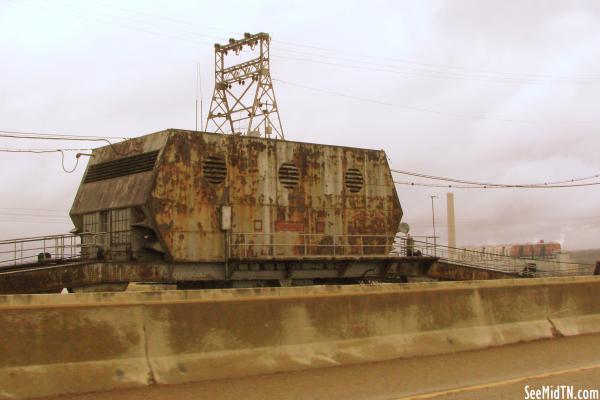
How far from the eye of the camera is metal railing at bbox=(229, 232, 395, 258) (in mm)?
20953

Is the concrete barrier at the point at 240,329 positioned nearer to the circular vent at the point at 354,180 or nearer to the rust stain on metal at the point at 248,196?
the rust stain on metal at the point at 248,196

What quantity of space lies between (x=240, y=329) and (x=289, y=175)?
47.4 feet

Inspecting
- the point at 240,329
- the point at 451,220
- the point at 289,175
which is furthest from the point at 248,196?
the point at 451,220

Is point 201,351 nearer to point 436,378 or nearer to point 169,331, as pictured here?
point 169,331

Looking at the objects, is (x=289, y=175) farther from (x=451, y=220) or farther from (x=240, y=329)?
(x=451, y=220)

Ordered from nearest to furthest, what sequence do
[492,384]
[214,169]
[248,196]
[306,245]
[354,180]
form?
[492,384], [214,169], [248,196], [306,245], [354,180]

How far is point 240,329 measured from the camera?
8.14 meters

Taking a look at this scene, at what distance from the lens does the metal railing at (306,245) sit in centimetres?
2095

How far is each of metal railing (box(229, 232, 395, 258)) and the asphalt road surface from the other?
11756mm

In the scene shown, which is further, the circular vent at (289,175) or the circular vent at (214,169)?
the circular vent at (289,175)

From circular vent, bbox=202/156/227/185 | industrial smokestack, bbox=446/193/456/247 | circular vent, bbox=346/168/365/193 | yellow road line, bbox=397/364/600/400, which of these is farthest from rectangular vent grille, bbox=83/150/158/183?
industrial smokestack, bbox=446/193/456/247

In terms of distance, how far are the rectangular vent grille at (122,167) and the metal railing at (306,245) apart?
3569 mm

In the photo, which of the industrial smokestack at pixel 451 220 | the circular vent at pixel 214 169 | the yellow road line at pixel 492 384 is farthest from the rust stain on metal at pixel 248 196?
the industrial smokestack at pixel 451 220

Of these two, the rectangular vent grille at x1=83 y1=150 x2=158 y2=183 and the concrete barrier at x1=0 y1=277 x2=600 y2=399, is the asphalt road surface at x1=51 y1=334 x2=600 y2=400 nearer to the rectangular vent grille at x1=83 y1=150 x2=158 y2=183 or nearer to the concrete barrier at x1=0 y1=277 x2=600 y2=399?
the concrete barrier at x1=0 y1=277 x2=600 y2=399
